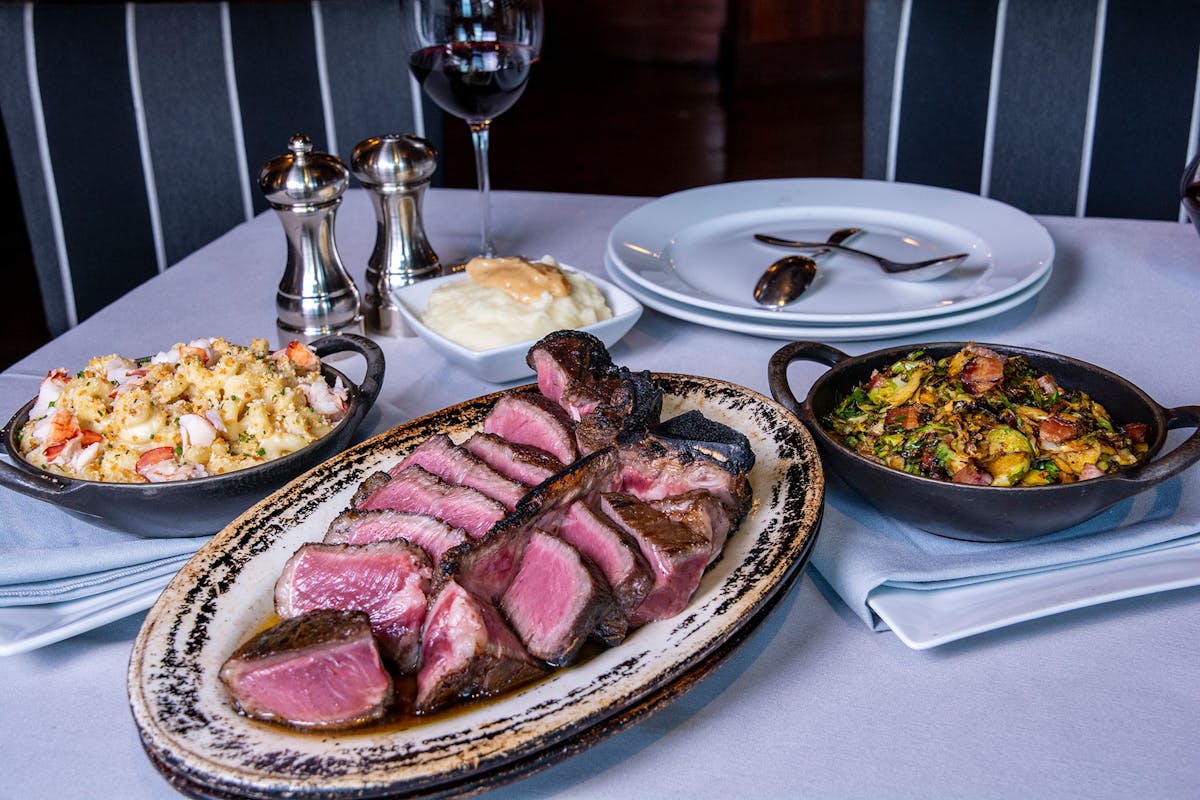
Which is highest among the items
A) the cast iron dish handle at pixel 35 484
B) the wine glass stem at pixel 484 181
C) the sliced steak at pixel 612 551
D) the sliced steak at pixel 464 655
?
the wine glass stem at pixel 484 181

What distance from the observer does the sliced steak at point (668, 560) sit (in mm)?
1103

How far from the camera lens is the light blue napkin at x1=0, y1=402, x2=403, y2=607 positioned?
50.6 inches

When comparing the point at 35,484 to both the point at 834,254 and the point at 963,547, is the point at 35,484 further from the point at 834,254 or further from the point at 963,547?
the point at 834,254

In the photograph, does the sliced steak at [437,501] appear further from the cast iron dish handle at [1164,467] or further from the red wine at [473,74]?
the red wine at [473,74]

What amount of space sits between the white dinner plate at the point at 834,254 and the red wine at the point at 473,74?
37 cm

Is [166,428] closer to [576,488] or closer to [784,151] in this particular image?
[576,488]

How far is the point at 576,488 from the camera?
4.00 feet

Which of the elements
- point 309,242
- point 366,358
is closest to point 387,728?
point 366,358

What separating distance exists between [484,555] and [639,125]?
7535 millimetres

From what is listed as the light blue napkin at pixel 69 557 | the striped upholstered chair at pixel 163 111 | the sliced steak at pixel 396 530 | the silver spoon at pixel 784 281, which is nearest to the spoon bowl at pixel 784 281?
the silver spoon at pixel 784 281

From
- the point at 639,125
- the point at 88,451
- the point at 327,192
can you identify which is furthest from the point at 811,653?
the point at 639,125

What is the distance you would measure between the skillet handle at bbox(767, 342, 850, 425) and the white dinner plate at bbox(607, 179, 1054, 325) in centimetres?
24

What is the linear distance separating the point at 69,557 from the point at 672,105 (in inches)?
317

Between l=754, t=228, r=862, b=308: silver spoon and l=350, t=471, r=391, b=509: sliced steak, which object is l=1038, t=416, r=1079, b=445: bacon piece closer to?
l=754, t=228, r=862, b=308: silver spoon
